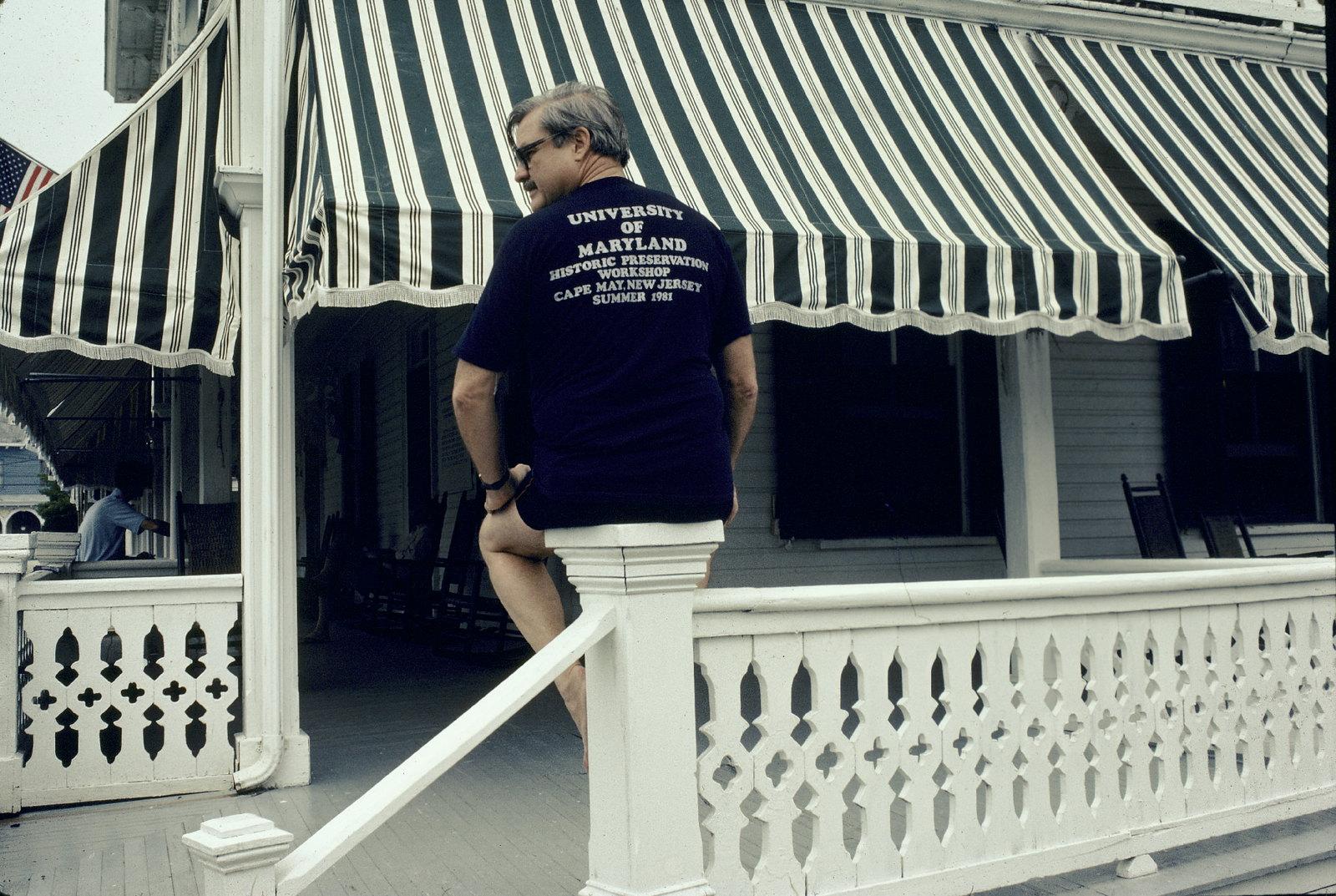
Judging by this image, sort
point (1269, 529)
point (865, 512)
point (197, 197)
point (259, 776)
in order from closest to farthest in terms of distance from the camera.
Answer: point (259, 776) < point (197, 197) < point (865, 512) < point (1269, 529)

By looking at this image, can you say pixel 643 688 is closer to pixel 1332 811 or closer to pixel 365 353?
pixel 1332 811

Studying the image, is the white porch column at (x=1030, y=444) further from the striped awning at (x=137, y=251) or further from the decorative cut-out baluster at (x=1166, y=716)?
the striped awning at (x=137, y=251)

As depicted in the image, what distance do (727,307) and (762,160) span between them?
264 centimetres

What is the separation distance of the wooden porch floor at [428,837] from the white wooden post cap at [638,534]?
4.38 ft

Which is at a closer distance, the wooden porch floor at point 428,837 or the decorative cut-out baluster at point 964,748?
the decorative cut-out baluster at point 964,748

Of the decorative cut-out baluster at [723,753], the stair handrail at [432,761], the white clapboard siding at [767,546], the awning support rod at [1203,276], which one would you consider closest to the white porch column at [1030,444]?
the awning support rod at [1203,276]

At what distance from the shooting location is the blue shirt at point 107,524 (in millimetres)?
7867

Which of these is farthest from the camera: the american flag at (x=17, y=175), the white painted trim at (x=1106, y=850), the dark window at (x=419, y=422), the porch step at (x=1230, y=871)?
the dark window at (x=419, y=422)

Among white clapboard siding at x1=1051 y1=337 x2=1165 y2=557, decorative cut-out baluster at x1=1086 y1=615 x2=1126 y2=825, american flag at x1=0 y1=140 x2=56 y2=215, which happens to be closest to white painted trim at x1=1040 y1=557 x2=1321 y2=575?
white clapboard siding at x1=1051 y1=337 x2=1165 y2=557

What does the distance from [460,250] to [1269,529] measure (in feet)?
21.6

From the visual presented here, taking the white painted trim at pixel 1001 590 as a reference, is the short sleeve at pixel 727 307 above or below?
above

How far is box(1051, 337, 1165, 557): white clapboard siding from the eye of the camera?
27.8ft

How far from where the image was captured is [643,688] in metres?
2.62

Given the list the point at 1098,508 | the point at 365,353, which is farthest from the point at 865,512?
the point at 365,353
